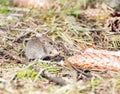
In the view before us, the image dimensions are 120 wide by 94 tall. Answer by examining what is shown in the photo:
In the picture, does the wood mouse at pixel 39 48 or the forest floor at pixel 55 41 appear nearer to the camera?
the forest floor at pixel 55 41

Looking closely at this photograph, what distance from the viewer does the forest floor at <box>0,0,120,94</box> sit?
47.2 inches

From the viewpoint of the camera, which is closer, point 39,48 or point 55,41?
point 39,48

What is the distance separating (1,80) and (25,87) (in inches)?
4.8

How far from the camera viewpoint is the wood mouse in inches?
61.7

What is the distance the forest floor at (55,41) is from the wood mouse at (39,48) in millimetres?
39

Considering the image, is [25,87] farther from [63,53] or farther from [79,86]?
[63,53]

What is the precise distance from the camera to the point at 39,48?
1.63 m

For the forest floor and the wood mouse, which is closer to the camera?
the forest floor

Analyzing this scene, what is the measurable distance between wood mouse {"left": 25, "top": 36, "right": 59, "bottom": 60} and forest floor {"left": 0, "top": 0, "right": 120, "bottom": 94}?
0.13ft

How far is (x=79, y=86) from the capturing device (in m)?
1.18

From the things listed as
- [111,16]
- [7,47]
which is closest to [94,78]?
[7,47]

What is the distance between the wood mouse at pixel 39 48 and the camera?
5.14 ft

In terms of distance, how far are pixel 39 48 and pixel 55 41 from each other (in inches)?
6.0

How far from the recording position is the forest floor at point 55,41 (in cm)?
120
